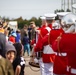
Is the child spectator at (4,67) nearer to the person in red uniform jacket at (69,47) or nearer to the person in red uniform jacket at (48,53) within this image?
the person in red uniform jacket at (69,47)

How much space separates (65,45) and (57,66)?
1.45 meters

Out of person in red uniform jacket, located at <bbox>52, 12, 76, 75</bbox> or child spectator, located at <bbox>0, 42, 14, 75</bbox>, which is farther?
person in red uniform jacket, located at <bbox>52, 12, 76, 75</bbox>

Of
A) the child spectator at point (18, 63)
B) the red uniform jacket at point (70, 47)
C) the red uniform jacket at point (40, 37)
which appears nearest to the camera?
the red uniform jacket at point (70, 47)

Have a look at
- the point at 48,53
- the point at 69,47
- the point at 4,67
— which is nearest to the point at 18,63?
the point at 69,47

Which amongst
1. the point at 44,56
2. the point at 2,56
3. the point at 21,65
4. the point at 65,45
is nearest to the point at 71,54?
the point at 65,45

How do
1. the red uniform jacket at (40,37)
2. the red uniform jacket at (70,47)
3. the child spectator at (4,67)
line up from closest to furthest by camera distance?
the child spectator at (4,67)
the red uniform jacket at (70,47)
the red uniform jacket at (40,37)

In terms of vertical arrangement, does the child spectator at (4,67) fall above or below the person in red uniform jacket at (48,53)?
above

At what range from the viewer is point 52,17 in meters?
9.29

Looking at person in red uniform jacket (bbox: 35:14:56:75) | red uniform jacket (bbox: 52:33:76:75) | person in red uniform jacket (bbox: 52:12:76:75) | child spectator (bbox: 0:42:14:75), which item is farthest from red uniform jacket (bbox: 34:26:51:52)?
child spectator (bbox: 0:42:14:75)

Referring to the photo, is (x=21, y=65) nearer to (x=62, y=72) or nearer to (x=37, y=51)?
(x=62, y=72)

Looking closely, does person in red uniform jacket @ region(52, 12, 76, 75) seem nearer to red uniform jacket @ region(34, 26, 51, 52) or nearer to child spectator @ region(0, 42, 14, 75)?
child spectator @ region(0, 42, 14, 75)

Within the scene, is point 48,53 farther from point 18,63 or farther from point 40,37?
point 18,63

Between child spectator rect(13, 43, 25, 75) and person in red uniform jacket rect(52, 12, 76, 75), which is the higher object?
person in red uniform jacket rect(52, 12, 76, 75)

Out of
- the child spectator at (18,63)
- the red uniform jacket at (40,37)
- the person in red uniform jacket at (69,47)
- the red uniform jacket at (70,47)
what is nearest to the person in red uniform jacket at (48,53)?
the red uniform jacket at (40,37)
